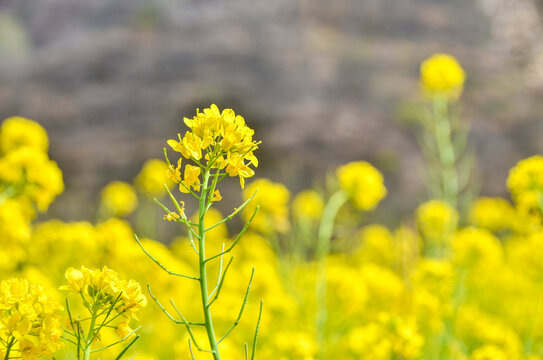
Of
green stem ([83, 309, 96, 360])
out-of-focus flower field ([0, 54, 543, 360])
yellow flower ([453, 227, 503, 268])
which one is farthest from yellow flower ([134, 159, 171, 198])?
green stem ([83, 309, 96, 360])

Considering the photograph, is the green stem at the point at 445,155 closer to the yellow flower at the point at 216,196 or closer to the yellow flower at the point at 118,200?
the yellow flower at the point at 216,196

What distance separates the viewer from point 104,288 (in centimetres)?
81

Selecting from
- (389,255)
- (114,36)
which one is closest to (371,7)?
(114,36)

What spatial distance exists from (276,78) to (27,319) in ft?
17.4

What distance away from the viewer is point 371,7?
21.4 feet

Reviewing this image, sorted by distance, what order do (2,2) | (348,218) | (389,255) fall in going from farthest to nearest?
1. (2,2)
2. (389,255)
3. (348,218)

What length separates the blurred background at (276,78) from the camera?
5.50 metres

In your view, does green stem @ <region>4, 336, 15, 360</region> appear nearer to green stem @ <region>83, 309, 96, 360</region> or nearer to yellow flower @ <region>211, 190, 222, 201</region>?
green stem @ <region>83, 309, 96, 360</region>

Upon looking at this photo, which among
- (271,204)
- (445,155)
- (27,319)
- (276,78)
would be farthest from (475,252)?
(276,78)

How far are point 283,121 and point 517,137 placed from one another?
104 inches

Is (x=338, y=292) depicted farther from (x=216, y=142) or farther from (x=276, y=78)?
(x=276, y=78)

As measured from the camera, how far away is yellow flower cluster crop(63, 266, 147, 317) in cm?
80

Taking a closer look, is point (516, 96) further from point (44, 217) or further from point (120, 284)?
point (120, 284)

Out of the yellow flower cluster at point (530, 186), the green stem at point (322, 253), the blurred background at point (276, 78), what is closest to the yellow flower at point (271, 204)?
the green stem at point (322, 253)
